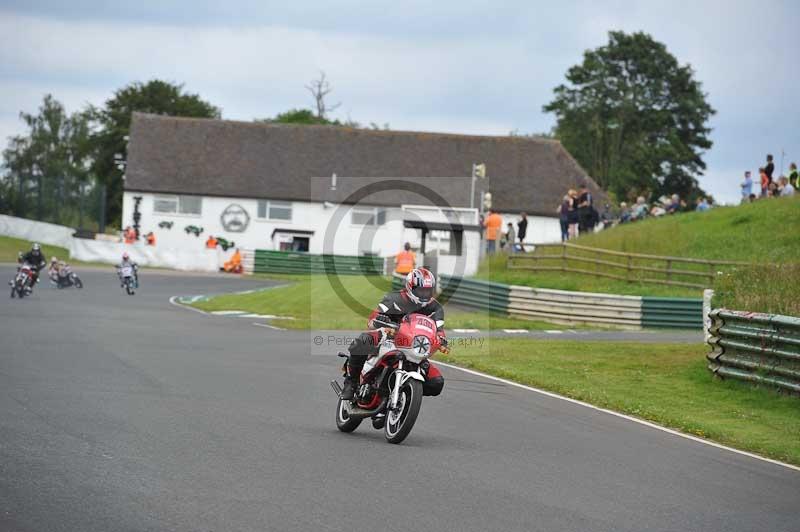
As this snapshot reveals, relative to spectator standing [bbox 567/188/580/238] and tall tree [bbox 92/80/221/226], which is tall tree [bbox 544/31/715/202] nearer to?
tall tree [bbox 92/80/221/226]

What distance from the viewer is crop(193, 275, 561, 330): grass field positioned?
3030 centimetres

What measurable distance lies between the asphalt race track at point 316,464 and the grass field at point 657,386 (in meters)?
0.86

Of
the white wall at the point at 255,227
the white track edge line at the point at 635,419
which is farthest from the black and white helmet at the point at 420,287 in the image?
the white wall at the point at 255,227

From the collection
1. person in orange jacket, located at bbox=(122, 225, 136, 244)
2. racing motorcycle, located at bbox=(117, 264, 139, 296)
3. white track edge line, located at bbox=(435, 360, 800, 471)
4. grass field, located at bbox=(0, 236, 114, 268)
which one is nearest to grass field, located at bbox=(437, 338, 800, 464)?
white track edge line, located at bbox=(435, 360, 800, 471)

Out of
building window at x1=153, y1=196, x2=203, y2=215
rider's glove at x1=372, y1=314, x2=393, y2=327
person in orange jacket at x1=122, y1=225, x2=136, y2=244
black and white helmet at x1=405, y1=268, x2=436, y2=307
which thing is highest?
building window at x1=153, y1=196, x2=203, y2=215

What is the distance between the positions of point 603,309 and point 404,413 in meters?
21.4

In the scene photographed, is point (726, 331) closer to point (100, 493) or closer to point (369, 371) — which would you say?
point (369, 371)

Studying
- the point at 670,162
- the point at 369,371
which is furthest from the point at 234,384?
the point at 670,162

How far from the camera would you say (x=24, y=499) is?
7402 millimetres

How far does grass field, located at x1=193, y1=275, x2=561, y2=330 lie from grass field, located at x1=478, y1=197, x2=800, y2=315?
3.73 metres

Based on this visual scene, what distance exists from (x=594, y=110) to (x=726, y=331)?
6306 cm

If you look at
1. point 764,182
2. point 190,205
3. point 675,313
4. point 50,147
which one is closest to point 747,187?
point 764,182

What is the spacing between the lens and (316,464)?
368 inches

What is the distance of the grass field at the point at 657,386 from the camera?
46.1ft
